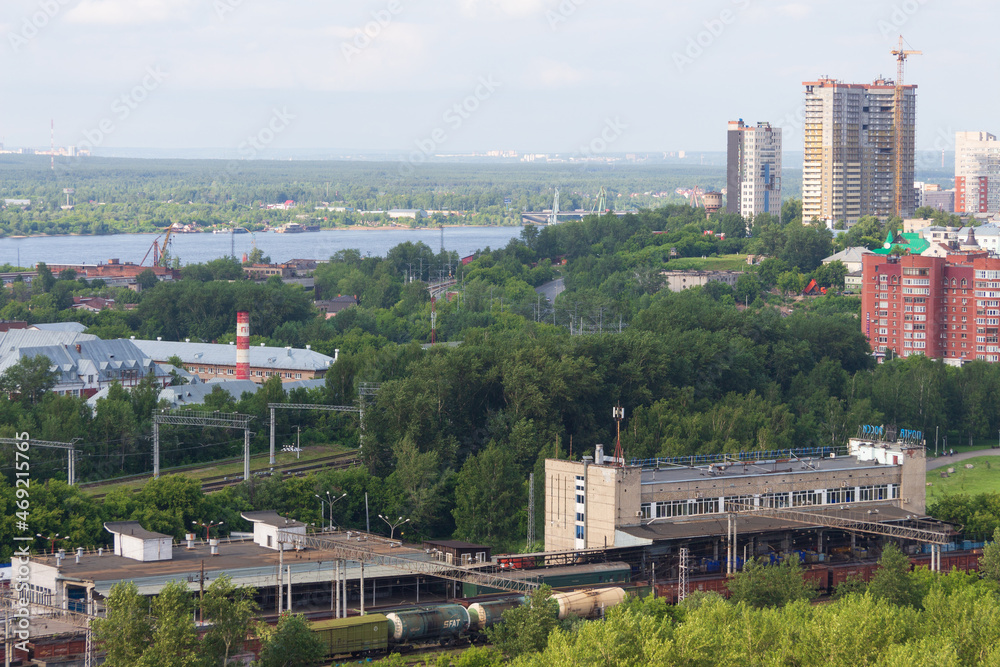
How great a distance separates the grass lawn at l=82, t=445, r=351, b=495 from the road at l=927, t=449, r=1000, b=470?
2355 cm

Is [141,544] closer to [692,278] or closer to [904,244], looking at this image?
[692,278]

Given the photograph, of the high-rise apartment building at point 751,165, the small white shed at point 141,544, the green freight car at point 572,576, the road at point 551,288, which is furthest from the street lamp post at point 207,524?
the high-rise apartment building at point 751,165

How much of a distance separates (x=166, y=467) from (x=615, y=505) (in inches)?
A: 723

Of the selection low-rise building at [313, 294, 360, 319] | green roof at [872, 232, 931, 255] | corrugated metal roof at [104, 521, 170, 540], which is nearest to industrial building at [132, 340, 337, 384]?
low-rise building at [313, 294, 360, 319]

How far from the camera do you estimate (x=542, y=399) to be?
53.3 metres

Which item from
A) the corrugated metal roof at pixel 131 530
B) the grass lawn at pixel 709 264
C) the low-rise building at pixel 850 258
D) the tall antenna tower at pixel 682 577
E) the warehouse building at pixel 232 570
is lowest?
the tall antenna tower at pixel 682 577

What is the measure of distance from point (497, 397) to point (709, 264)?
A: 5990 cm

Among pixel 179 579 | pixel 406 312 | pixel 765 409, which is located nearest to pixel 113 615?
pixel 179 579

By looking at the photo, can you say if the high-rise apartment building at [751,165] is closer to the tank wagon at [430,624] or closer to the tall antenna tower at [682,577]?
the tall antenna tower at [682,577]

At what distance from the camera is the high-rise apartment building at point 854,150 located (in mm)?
141000

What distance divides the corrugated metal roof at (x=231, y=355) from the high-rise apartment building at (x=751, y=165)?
102m

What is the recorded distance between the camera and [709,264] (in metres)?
113

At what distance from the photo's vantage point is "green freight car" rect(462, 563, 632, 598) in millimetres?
34938

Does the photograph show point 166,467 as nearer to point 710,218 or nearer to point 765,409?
point 765,409
